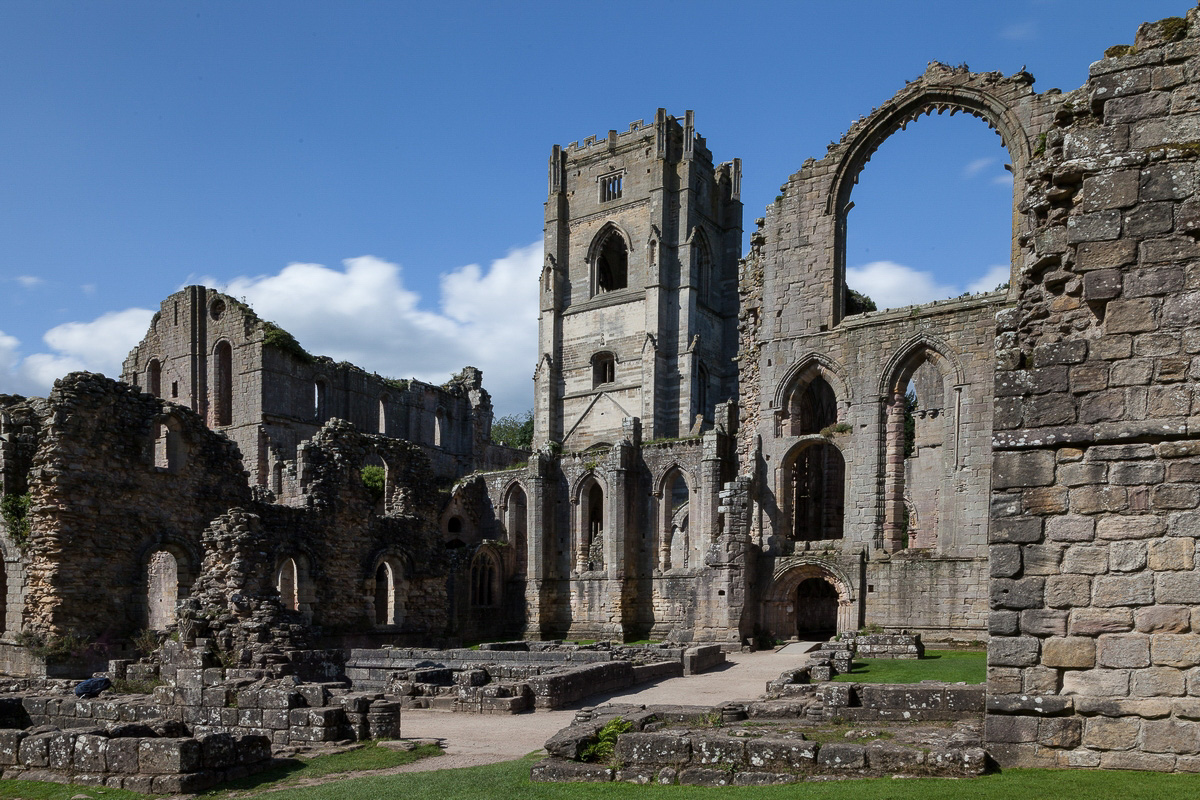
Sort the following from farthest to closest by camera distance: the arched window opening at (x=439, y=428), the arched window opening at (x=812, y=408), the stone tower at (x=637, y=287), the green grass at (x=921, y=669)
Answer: the stone tower at (x=637, y=287) < the arched window opening at (x=439, y=428) < the arched window opening at (x=812, y=408) < the green grass at (x=921, y=669)

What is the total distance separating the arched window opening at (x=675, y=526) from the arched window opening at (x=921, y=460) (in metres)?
7.93

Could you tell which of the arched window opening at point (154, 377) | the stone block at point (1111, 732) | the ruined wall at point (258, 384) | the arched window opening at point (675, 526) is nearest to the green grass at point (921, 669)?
the stone block at point (1111, 732)

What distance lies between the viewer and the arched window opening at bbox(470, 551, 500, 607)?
36531 millimetres

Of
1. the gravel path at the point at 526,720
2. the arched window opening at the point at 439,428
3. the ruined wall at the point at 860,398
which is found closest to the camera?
the gravel path at the point at 526,720

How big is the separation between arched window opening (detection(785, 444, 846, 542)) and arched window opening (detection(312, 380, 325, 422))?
69.7 ft

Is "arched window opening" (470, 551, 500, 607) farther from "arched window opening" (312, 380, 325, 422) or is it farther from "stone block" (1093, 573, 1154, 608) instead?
"stone block" (1093, 573, 1154, 608)

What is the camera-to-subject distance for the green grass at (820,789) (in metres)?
6.37

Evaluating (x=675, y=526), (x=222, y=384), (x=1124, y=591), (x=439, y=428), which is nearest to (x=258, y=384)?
(x=222, y=384)

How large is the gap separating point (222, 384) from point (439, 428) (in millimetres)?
10367

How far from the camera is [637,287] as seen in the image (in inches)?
1993

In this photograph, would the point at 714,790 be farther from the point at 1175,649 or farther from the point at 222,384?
the point at 222,384

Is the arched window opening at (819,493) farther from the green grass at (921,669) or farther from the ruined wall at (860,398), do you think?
the green grass at (921,669)

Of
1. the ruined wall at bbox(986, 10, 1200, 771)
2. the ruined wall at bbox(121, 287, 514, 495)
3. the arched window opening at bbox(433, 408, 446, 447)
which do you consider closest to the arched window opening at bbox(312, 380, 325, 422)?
the ruined wall at bbox(121, 287, 514, 495)

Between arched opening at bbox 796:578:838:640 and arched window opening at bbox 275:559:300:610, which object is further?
arched opening at bbox 796:578:838:640
